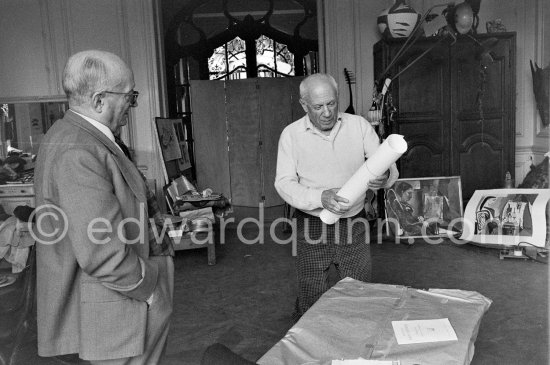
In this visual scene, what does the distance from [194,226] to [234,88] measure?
10.3 ft

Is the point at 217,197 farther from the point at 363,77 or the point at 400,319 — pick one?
the point at 400,319

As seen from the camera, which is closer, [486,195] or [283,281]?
[283,281]

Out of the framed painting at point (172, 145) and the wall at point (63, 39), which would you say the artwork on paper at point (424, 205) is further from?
the wall at point (63, 39)

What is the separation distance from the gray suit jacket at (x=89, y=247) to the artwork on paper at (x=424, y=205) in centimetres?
426

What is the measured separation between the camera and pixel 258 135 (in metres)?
7.84

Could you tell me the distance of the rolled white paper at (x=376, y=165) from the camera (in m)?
2.23

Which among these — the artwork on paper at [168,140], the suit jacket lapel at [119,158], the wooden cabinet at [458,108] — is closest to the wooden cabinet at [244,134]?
the artwork on paper at [168,140]

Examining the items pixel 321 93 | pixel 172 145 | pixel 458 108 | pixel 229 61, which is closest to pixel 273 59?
pixel 229 61

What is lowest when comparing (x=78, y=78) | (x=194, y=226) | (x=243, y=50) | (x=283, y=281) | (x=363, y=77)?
(x=283, y=281)

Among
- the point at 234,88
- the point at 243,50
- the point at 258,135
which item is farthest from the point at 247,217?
the point at 243,50

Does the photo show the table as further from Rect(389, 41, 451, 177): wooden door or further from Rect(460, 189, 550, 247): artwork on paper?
Rect(389, 41, 451, 177): wooden door

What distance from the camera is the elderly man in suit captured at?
61.1 inches

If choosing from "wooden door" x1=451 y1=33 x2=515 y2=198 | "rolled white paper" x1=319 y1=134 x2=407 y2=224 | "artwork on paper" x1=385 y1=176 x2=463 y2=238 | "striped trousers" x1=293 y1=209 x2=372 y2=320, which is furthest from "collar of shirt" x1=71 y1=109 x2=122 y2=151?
"wooden door" x1=451 y1=33 x2=515 y2=198

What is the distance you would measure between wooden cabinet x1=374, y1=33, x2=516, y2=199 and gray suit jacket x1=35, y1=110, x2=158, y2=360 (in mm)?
4364
